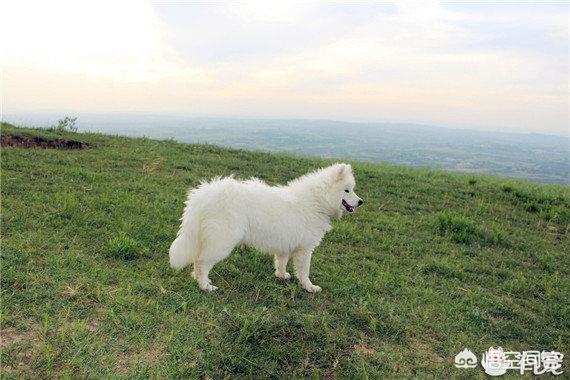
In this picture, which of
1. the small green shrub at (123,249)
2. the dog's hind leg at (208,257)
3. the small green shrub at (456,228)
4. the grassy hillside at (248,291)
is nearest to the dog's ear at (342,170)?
the grassy hillside at (248,291)

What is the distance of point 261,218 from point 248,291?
120cm

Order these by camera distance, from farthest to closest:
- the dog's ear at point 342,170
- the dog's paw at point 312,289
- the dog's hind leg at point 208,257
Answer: the dog's ear at point 342,170
the dog's paw at point 312,289
the dog's hind leg at point 208,257

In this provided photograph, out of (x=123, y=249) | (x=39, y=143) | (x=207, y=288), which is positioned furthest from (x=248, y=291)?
(x=39, y=143)

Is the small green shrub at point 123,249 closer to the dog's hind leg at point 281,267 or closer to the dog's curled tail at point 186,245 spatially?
the dog's curled tail at point 186,245

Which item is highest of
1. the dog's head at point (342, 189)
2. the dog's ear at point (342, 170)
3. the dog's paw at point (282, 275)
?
the dog's ear at point (342, 170)

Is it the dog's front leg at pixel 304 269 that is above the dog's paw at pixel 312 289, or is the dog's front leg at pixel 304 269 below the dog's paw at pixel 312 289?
above

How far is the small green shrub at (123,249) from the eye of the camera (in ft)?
23.7

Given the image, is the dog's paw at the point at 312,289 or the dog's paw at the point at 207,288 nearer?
the dog's paw at the point at 207,288

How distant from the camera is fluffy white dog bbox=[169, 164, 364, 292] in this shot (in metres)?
6.42

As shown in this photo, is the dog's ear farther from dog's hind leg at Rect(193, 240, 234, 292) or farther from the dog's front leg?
dog's hind leg at Rect(193, 240, 234, 292)

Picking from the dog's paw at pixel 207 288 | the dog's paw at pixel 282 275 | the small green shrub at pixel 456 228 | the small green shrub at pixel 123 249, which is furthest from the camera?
the small green shrub at pixel 456 228

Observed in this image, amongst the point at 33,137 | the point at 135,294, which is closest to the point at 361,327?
the point at 135,294

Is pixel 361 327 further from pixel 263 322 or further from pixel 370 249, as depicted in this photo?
pixel 370 249

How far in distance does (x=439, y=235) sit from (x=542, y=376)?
17.1 ft
